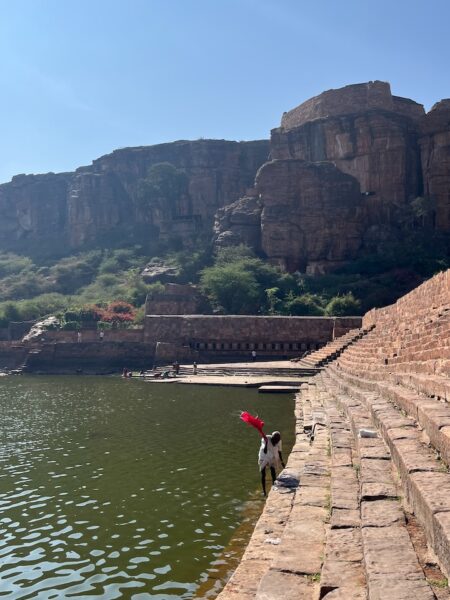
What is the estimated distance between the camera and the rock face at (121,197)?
229 ft

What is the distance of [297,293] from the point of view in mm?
44219

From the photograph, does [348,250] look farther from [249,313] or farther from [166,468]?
[166,468]

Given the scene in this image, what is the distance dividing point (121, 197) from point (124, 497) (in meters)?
72.6

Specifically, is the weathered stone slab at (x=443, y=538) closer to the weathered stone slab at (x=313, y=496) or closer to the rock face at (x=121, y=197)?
the weathered stone slab at (x=313, y=496)

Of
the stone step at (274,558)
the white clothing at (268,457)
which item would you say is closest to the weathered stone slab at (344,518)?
the stone step at (274,558)

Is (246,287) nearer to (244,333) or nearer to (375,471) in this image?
(244,333)

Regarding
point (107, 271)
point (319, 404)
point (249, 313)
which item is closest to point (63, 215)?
point (107, 271)

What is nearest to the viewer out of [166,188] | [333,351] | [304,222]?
[333,351]

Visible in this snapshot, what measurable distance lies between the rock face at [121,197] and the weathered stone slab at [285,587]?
62518mm

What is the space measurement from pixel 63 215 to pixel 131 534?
81949 millimetres

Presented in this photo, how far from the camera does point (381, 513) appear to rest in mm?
4453

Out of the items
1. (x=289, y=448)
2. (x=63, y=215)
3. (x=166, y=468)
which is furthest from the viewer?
(x=63, y=215)

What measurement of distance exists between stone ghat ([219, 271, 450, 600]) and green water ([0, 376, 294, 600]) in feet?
3.54

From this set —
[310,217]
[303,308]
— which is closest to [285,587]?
[303,308]
